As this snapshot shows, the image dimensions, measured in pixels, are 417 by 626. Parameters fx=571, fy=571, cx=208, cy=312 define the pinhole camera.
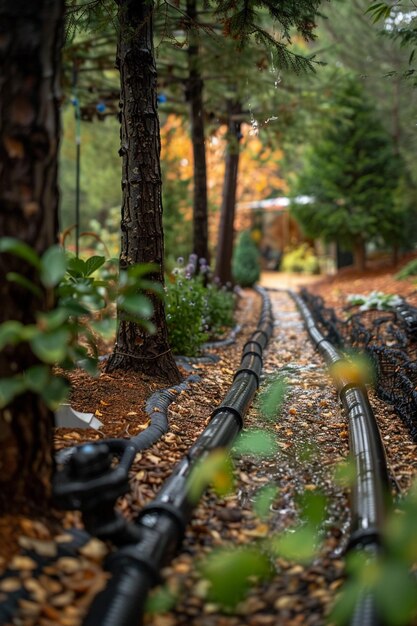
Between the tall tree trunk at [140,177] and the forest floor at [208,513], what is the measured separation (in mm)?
221

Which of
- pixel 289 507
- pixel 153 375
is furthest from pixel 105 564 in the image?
pixel 153 375

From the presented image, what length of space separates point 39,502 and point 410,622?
4.45 feet

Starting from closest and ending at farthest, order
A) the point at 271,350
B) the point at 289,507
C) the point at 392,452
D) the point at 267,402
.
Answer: the point at 289,507, the point at 392,452, the point at 267,402, the point at 271,350

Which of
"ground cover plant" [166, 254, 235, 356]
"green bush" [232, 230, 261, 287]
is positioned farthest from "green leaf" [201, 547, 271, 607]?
"green bush" [232, 230, 261, 287]

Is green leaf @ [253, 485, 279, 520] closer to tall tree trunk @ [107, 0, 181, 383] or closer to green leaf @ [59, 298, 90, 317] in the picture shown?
green leaf @ [59, 298, 90, 317]

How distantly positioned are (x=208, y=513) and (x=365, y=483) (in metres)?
0.71

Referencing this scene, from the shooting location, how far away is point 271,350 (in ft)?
20.8

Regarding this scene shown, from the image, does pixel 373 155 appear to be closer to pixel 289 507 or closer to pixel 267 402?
pixel 267 402

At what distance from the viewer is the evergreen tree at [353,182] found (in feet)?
41.3

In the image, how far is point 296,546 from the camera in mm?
2188

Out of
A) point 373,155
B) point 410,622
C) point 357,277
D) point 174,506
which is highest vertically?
point 373,155

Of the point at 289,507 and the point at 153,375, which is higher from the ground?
the point at 153,375

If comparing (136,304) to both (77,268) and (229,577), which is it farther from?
(77,268)

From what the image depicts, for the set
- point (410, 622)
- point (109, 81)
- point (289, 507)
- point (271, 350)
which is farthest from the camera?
point (109, 81)
